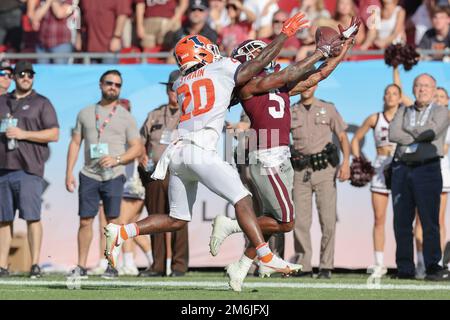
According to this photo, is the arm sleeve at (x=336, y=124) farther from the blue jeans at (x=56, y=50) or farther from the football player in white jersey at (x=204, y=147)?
the blue jeans at (x=56, y=50)

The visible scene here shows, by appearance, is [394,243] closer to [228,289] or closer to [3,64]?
[228,289]

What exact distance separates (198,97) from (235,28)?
5.97 metres

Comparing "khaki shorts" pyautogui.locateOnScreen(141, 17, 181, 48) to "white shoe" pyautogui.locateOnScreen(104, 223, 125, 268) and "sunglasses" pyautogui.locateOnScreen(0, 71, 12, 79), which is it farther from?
"white shoe" pyautogui.locateOnScreen(104, 223, 125, 268)

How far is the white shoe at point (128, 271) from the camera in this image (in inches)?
524

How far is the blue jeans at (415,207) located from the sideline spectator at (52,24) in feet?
16.4

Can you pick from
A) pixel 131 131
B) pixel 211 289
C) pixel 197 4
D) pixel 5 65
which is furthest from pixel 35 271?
pixel 197 4

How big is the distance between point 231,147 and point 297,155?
33.7 inches

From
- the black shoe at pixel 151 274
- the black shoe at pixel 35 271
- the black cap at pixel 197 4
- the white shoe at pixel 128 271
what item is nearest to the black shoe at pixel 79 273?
the black shoe at pixel 35 271

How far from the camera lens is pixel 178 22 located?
1534 cm

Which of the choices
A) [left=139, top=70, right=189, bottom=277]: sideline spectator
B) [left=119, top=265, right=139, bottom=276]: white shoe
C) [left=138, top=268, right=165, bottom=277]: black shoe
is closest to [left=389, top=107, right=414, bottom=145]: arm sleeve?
[left=139, top=70, right=189, bottom=277]: sideline spectator

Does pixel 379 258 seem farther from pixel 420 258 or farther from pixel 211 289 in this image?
pixel 211 289

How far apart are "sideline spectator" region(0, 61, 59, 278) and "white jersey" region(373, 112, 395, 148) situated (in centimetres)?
367

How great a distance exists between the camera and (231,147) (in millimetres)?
12695

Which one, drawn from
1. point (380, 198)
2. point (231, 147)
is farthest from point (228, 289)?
point (380, 198)
